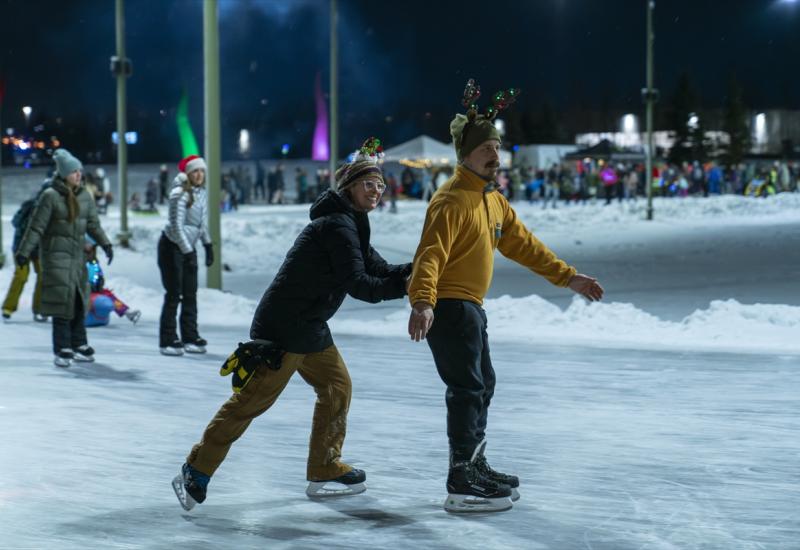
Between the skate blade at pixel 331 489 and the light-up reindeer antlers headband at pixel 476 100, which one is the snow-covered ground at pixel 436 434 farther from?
the light-up reindeer antlers headband at pixel 476 100

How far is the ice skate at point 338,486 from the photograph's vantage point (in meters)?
5.93

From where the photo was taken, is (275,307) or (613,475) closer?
(275,307)

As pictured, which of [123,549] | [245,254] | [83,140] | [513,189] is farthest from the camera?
[83,140]

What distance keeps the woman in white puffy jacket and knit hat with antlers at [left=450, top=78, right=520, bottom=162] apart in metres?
5.32

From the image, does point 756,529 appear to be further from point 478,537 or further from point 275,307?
point 275,307

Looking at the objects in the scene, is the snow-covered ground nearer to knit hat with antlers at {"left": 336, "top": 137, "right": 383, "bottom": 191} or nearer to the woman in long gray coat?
the woman in long gray coat

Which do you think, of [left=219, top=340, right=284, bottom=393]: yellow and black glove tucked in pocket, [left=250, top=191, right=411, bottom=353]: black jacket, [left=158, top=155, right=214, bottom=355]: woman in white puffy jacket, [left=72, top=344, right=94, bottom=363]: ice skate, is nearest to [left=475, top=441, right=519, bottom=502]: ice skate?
[left=250, top=191, right=411, bottom=353]: black jacket

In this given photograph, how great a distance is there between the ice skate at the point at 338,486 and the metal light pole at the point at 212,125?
975 centimetres

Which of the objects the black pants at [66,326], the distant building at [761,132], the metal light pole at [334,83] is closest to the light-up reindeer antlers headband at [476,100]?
the black pants at [66,326]

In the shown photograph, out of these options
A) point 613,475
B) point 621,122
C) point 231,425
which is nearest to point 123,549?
point 231,425

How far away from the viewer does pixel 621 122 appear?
15338 cm

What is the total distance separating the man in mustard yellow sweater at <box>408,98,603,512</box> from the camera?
5.50 metres

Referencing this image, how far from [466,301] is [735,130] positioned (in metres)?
103

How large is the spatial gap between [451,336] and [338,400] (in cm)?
71
